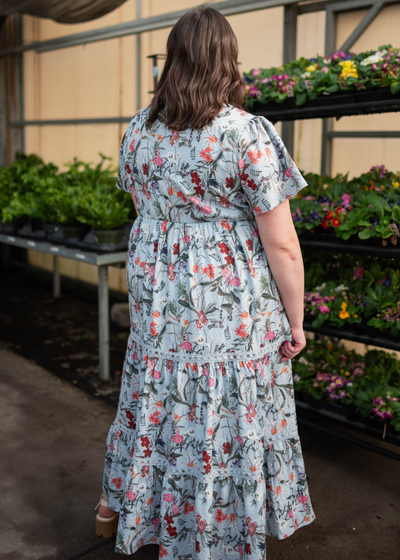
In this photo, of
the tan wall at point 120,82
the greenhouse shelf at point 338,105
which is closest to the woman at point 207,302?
the greenhouse shelf at point 338,105

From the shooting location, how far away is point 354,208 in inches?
105

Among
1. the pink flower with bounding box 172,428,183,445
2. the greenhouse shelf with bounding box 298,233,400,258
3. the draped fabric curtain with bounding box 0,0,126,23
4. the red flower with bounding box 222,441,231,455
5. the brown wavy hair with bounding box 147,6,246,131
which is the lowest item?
the red flower with bounding box 222,441,231,455

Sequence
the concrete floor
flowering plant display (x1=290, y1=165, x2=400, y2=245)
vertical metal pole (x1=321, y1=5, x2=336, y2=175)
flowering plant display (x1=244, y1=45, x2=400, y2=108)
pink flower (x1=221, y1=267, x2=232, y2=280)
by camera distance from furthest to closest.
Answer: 1. vertical metal pole (x1=321, y1=5, x2=336, y2=175)
2. flowering plant display (x1=290, y1=165, x2=400, y2=245)
3. flowering plant display (x1=244, y1=45, x2=400, y2=108)
4. the concrete floor
5. pink flower (x1=221, y1=267, x2=232, y2=280)

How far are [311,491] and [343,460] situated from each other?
34cm

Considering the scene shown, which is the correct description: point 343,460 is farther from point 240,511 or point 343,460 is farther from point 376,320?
point 240,511

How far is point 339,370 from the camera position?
294cm

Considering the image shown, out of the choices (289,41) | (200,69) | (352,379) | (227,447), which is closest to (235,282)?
(227,447)

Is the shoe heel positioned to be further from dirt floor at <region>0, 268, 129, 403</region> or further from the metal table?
the metal table

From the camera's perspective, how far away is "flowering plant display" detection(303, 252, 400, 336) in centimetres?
262

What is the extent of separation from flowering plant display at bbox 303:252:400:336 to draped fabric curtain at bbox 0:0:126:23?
295 cm

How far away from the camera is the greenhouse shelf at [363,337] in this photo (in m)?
2.57

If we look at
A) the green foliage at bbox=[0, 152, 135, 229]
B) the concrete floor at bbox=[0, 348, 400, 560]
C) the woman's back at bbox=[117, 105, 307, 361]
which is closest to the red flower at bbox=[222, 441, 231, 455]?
the woman's back at bbox=[117, 105, 307, 361]

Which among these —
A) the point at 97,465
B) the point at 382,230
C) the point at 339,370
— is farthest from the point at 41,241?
the point at 382,230

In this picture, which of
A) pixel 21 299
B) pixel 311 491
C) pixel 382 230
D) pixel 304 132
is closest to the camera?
pixel 382 230
